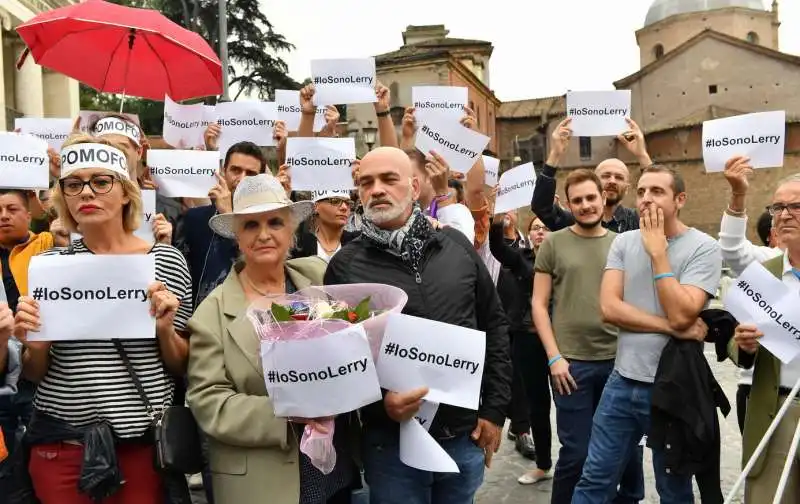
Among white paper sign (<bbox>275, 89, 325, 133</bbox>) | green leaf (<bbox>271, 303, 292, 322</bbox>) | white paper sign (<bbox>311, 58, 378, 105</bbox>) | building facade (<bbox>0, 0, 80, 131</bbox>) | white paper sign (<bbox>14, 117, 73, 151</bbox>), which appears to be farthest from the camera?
building facade (<bbox>0, 0, 80, 131</bbox>)

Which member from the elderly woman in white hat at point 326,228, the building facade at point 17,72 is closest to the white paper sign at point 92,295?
the elderly woman in white hat at point 326,228

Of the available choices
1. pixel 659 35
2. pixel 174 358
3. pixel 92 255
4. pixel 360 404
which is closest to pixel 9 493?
pixel 174 358

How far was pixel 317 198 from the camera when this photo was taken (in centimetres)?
514

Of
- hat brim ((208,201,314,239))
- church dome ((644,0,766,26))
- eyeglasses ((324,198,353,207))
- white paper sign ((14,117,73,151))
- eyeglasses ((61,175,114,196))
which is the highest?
church dome ((644,0,766,26))

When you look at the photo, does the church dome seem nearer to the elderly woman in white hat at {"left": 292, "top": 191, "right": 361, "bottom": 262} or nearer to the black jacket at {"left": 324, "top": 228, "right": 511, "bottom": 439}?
the elderly woman in white hat at {"left": 292, "top": 191, "right": 361, "bottom": 262}

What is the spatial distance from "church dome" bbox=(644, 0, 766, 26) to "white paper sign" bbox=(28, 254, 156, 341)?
196 feet

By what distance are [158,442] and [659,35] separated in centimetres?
5973

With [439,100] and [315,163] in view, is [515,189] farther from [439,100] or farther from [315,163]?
[315,163]

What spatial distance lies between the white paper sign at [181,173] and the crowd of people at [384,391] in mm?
398

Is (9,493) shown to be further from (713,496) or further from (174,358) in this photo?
(713,496)

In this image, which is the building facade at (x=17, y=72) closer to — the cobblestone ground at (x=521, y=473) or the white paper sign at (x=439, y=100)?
the white paper sign at (x=439, y=100)

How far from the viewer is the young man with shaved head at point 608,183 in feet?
17.0

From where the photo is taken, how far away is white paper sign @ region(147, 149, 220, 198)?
16.2 feet

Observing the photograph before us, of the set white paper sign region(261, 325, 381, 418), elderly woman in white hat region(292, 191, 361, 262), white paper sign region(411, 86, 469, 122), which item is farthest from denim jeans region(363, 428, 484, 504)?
white paper sign region(411, 86, 469, 122)
